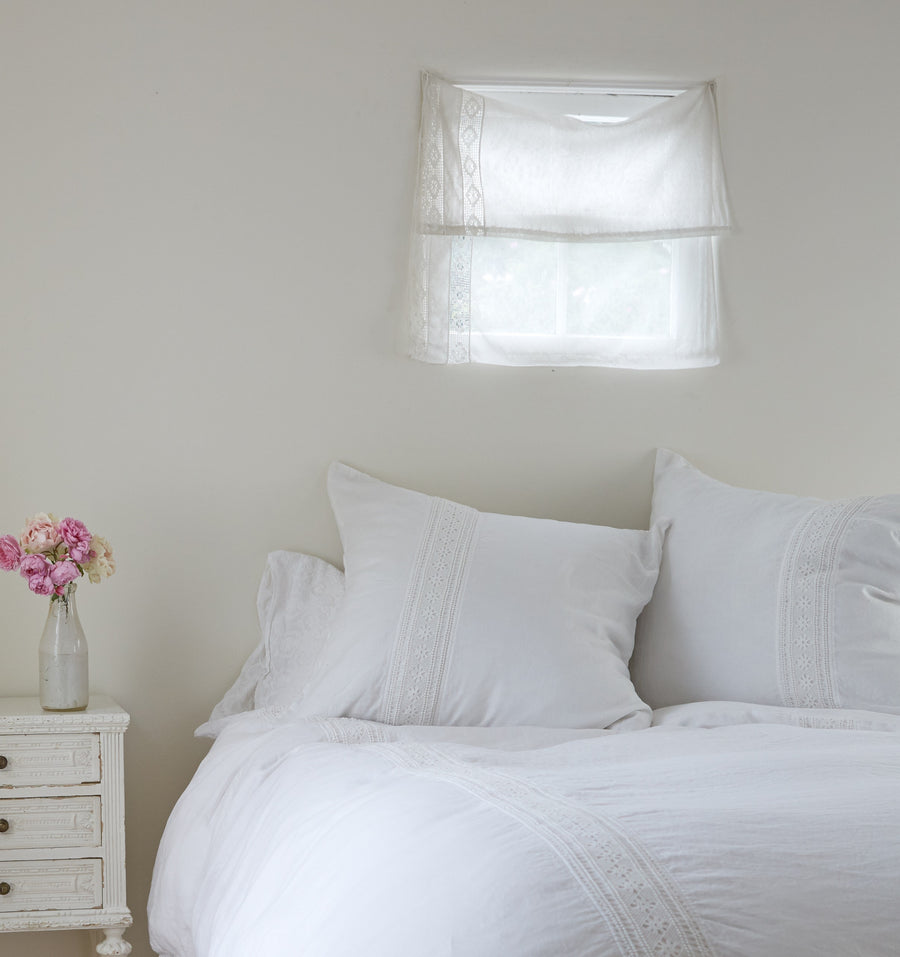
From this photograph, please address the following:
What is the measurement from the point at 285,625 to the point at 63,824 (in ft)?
1.82

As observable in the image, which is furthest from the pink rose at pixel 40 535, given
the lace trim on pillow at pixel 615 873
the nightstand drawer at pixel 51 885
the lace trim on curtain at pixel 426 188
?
the lace trim on pillow at pixel 615 873

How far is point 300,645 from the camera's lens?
2.11 m

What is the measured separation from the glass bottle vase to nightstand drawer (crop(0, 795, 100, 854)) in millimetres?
172

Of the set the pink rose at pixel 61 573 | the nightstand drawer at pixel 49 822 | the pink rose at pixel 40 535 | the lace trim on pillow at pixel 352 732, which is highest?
Result: the pink rose at pixel 40 535

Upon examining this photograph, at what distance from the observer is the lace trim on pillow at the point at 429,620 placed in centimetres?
178

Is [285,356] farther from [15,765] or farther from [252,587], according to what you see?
[15,765]

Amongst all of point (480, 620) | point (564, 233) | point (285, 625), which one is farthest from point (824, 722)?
point (564, 233)

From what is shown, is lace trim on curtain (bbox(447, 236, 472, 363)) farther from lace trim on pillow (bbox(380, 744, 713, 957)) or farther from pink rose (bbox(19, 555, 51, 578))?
lace trim on pillow (bbox(380, 744, 713, 957))

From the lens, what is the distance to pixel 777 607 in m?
1.92

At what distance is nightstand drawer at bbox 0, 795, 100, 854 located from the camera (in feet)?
5.95

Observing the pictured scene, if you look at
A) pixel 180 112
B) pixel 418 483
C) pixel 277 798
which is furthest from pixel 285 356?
pixel 277 798

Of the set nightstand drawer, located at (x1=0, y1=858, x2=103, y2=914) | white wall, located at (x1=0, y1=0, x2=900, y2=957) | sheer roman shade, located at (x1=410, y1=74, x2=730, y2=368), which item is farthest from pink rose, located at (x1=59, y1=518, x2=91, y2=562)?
sheer roman shade, located at (x1=410, y1=74, x2=730, y2=368)

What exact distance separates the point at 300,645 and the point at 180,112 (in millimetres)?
1151

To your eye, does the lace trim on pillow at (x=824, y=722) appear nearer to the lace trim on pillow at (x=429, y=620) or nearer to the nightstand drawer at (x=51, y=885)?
the lace trim on pillow at (x=429, y=620)
